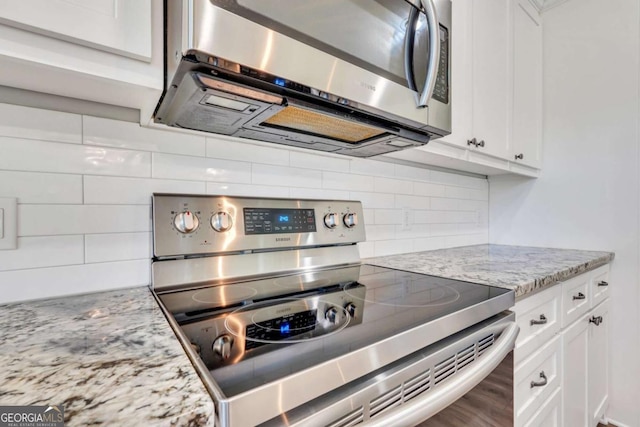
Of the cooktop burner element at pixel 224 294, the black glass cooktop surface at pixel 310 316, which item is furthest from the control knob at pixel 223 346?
the cooktop burner element at pixel 224 294

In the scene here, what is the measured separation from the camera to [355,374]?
1.54ft

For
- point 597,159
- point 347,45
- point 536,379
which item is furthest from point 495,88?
point 536,379

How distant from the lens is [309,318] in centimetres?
65

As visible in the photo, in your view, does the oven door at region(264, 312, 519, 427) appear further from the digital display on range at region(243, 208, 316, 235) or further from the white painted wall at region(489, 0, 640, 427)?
the white painted wall at region(489, 0, 640, 427)

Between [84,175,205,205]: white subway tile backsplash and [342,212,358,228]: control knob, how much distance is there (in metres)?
0.57

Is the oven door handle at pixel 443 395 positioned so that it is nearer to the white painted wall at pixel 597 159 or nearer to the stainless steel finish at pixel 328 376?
the stainless steel finish at pixel 328 376

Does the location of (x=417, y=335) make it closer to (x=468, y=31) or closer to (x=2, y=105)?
(x=2, y=105)

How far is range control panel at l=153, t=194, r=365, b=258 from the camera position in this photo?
845 millimetres

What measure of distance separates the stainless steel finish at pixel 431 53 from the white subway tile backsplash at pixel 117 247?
2.75 feet

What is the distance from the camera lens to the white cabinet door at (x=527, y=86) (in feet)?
5.52

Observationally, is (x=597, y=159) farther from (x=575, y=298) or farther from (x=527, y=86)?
(x=575, y=298)

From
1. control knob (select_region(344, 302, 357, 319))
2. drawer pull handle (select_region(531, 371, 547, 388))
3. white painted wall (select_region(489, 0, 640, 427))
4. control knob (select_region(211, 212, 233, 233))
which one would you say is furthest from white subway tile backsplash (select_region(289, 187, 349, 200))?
white painted wall (select_region(489, 0, 640, 427))

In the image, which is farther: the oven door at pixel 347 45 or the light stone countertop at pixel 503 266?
the light stone countertop at pixel 503 266

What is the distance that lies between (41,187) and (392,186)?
1.25 m
